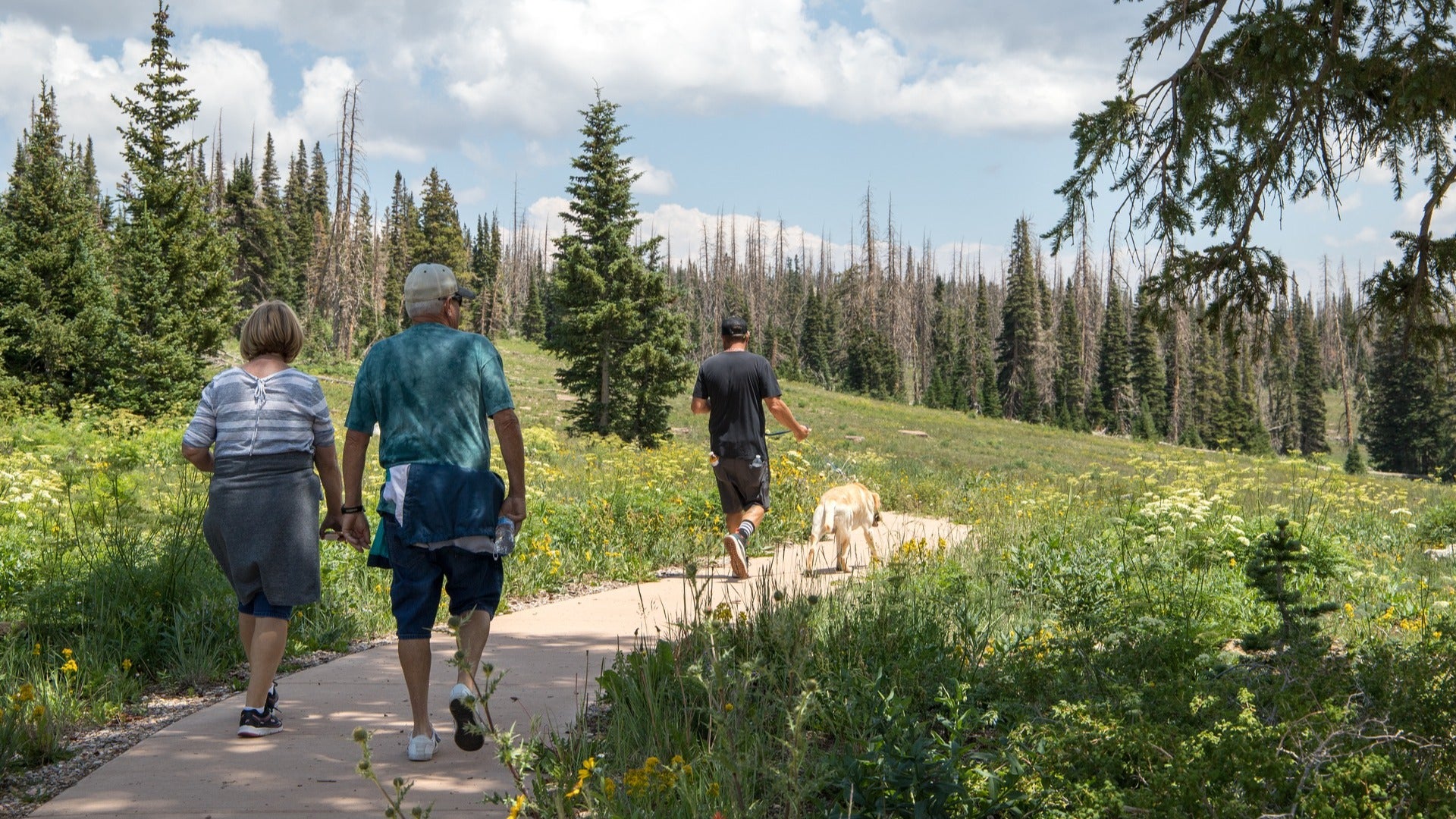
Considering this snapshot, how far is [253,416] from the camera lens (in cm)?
405

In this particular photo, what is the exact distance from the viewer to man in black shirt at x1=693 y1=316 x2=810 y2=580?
278 inches

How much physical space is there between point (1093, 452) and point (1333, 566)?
40.1 meters

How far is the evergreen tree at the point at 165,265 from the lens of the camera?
25.6 m

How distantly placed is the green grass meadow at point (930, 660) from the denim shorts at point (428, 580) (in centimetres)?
65

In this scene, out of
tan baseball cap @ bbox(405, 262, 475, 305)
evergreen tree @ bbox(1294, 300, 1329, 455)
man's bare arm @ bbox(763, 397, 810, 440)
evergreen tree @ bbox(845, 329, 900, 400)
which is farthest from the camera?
evergreen tree @ bbox(845, 329, 900, 400)

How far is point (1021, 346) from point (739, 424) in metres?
81.4

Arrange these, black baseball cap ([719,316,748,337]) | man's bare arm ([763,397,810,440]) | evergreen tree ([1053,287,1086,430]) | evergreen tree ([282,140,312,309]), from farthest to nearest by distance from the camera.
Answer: evergreen tree ([1053,287,1086,430]), evergreen tree ([282,140,312,309]), black baseball cap ([719,316,748,337]), man's bare arm ([763,397,810,440])

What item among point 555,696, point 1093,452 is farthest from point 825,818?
point 1093,452

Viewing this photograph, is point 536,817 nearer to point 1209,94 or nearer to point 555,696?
point 555,696

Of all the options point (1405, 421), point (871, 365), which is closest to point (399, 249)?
point (871, 365)

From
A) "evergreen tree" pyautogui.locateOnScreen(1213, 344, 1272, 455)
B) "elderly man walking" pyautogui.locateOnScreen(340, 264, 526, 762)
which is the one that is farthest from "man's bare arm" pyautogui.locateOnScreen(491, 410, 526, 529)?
"evergreen tree" pyautogui.locateOnScreen(1213, 344, 1272, 455)

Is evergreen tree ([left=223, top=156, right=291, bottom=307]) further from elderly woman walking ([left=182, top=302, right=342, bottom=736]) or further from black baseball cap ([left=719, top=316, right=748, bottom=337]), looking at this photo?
elderly woman walking ([left=182, top=302, right=342, bottom=736])

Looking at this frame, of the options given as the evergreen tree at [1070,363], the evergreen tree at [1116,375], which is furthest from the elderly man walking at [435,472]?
the evergreen tree at [1116,375]

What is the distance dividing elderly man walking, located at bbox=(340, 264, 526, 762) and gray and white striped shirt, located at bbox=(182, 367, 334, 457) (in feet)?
1.10
